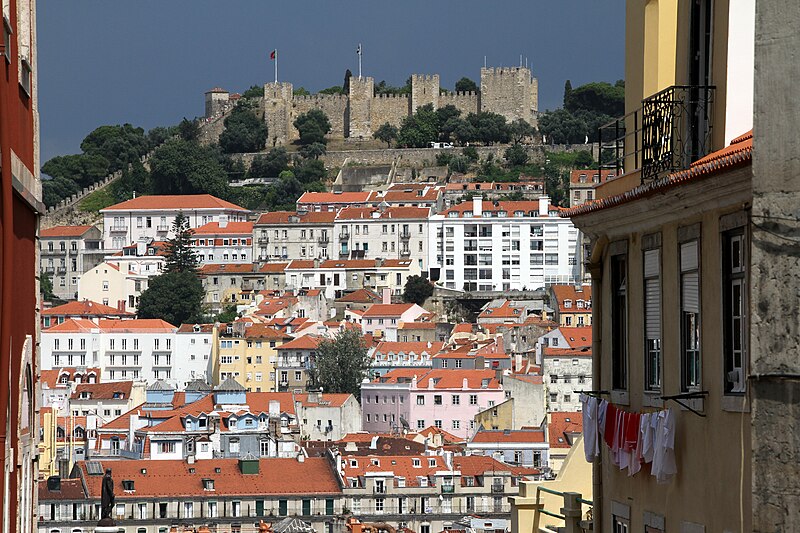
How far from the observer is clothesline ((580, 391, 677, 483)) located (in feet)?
30.4

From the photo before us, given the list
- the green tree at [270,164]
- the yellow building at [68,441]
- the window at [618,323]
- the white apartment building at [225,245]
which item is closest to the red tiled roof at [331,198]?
the white apartment building at [225,245]

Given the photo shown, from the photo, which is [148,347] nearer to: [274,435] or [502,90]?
[274,435]

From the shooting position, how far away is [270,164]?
507ft

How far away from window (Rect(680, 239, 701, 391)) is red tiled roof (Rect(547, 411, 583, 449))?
61.6 m

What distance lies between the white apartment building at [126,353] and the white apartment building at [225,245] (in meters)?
23.8

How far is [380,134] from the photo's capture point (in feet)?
505

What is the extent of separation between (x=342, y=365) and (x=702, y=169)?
3681 inches

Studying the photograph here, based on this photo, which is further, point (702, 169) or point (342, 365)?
point (342, 365)

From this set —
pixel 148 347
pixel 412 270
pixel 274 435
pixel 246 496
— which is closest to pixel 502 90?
pixel 412 270

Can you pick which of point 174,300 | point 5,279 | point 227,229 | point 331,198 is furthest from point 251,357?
point 5,279

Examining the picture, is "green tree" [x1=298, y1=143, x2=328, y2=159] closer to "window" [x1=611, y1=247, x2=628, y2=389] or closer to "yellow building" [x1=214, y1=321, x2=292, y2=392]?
"yellow building" [x1=214, y1=321, x2=292, y2=392]

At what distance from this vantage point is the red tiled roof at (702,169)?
7.74m

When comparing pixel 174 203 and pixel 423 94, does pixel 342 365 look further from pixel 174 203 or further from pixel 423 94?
pixel 423 94

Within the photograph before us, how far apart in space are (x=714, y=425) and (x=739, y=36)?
79.0 inches
